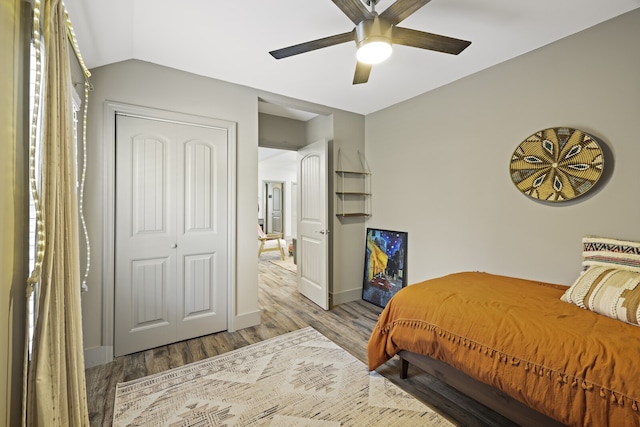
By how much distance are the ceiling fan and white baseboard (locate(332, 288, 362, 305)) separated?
9.32 feet

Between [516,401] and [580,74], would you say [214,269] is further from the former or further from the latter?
[580,74]

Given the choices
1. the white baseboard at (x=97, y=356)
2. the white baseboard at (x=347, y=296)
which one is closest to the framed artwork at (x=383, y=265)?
the white baseboard at (x=347, y=296)

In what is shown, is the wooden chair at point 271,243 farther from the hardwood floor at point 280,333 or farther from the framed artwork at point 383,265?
the framed artwork at point 383,265

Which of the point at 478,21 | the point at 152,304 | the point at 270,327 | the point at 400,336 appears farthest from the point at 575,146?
the point at 152,304

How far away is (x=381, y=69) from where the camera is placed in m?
2.60

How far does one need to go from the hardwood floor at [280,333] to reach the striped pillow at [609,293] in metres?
0.86

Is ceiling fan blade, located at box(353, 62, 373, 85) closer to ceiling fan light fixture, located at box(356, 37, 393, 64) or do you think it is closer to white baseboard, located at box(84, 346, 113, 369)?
ceiling fan light fixture, located at box(356, 37, 393, 64)

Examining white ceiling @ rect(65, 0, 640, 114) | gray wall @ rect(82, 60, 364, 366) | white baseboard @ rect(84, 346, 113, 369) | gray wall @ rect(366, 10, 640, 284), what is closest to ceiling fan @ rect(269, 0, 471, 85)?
white ceiling @ rect(65, 0, 640, 114)

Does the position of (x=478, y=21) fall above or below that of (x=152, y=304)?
above

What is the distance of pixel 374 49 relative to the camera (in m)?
1.58

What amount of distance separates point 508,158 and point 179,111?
9.94ft

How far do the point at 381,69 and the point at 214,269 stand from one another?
8.31 ft

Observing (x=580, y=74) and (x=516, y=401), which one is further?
(x=580, y=74)

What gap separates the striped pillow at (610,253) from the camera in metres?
1.74
